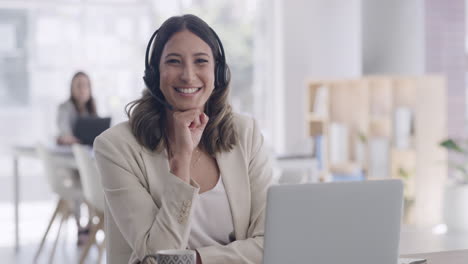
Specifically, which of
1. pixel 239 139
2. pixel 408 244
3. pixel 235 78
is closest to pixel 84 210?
pixel 235 78

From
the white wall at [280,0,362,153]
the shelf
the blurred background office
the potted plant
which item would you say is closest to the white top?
the potted plant

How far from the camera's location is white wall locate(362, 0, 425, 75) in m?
6.18

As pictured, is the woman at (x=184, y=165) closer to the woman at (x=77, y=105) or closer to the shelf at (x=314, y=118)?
the woman at (x=77, y=105)

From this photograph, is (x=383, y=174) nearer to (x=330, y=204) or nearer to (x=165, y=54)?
(x=165, y=54)

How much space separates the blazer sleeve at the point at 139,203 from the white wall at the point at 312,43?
19.6 feet

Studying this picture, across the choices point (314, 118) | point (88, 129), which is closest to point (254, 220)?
point (88, 129)

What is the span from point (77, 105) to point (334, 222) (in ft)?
15.5

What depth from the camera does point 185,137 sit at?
1679 millimetres

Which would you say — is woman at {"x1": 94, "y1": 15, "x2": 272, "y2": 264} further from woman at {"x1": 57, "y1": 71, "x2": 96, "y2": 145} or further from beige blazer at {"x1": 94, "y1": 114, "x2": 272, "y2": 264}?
woman at {"x1": 57, "y1": 71, "x2": 96, "y2": 145}

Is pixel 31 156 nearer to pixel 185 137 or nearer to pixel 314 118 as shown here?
pixel 314 118

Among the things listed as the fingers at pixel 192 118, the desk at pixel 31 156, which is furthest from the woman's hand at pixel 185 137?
the desk at pixel 31 156

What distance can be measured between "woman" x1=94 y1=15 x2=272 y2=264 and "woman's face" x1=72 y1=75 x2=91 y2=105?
3.86 meters

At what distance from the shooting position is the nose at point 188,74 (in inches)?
68.1

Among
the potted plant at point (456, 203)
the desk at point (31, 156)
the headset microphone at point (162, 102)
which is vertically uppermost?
the headset microphone at point (162, 102)
